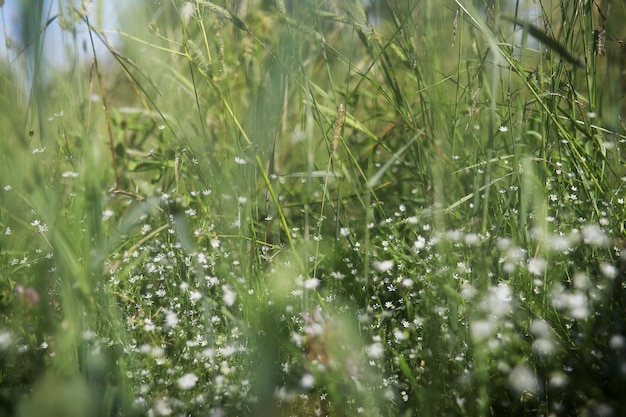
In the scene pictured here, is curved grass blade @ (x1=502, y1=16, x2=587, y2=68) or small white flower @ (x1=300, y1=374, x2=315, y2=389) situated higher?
curved grass blade @ (x1=502, y1=16, x2=587, y2=68)

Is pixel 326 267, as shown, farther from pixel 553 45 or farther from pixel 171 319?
pixel 553 45

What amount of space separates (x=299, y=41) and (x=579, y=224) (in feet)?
2.43

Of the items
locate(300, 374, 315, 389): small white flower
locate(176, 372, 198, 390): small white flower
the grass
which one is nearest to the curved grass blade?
the grass

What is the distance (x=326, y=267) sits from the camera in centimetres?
155

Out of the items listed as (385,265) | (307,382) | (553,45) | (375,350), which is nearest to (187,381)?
(307,382)

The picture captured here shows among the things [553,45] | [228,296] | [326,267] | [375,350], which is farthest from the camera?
[326,267]

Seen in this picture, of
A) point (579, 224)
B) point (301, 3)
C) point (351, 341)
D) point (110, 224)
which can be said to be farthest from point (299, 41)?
point (110, 224)

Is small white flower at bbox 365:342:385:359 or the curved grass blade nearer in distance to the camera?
the curved grass blade

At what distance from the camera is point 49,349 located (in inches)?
51.4

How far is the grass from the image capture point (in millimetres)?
1106

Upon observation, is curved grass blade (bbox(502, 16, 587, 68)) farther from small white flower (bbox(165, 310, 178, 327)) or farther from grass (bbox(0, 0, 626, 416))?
small white flower (bbox(165, 310, 178, 327))

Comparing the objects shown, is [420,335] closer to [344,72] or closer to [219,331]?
[219,331]

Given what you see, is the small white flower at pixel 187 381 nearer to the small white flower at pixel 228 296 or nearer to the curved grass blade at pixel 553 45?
the small white flower at pixel 228 296

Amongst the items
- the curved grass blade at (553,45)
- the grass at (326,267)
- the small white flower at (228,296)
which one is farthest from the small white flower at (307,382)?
the curved grass blade at (553,45)
